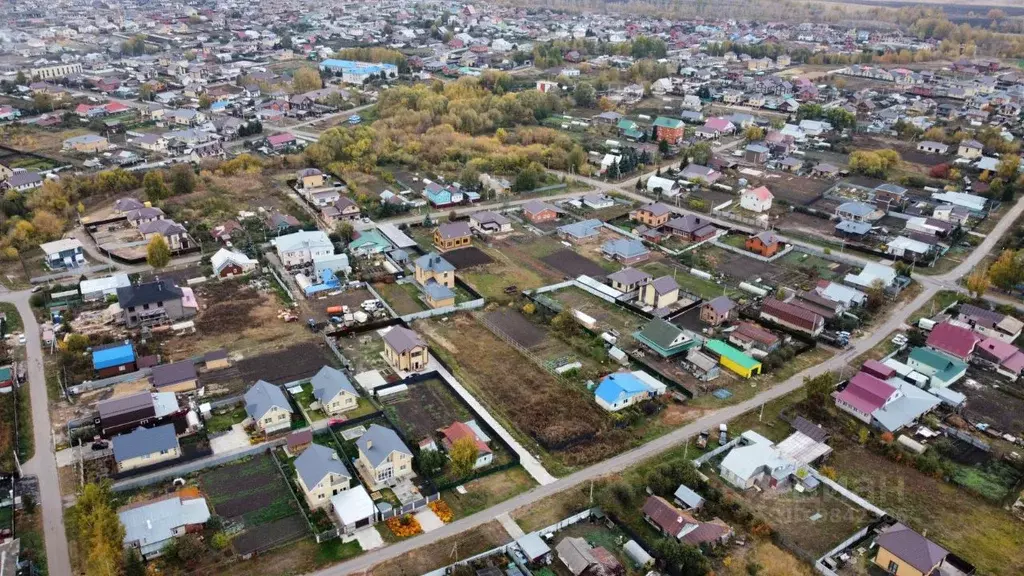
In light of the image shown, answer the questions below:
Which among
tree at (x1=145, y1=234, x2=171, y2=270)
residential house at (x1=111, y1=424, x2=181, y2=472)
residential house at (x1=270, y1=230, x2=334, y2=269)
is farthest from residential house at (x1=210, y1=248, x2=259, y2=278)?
residential house at (x1=111, y1=424, x2=181, y2=472)

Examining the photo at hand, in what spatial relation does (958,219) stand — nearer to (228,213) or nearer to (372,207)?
(372,207)

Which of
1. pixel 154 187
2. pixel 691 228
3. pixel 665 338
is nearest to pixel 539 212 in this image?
pixel 691 228

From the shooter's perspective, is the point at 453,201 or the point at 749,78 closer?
the point at 453,201

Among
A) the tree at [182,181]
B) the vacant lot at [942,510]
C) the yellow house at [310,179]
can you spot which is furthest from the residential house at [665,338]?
the tree at [182,181]

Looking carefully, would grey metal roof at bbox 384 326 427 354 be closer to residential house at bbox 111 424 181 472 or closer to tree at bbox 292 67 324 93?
residential house at bbox 111 424 181 472

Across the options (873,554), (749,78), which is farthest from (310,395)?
(749,78)

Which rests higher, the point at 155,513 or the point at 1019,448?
the point at 155,513

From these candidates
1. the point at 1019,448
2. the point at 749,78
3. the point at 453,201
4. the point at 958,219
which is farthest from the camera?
the point at 749,78
